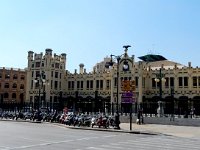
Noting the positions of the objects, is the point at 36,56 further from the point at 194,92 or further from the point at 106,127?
the point at 106,127

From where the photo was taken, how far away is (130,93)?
30016 mm

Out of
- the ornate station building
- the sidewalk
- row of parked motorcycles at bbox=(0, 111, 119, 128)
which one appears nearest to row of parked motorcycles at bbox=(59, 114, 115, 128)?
row of parked motorcycles at bbox=(0, 111, 119, 128)

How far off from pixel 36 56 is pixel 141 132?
58.4m

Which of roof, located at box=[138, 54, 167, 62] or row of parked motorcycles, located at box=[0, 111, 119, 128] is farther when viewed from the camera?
roof, located at box=[138, 54, 167, 62]

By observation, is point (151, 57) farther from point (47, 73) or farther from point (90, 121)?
point (90, 121)

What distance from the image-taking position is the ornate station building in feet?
197

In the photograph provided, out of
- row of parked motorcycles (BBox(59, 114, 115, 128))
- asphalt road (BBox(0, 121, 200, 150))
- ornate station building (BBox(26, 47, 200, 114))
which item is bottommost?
asphalt road (BBox(0, 121, 200, 150))

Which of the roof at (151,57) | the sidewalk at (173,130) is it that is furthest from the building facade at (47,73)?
the sidewalk at (173,130)

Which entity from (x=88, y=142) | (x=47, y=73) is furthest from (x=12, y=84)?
(x=88, y=142)

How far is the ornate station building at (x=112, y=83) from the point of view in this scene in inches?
2359

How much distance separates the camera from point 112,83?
69.9 meters

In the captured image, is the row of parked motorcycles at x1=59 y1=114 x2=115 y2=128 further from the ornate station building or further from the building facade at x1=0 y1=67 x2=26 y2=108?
the building facade at x1=0 y1=67 x2=26 y2=108

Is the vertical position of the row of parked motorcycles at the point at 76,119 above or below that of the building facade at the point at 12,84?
below

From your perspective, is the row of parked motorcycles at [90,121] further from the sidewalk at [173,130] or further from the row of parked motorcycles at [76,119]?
the sidewalk at [173,130]
